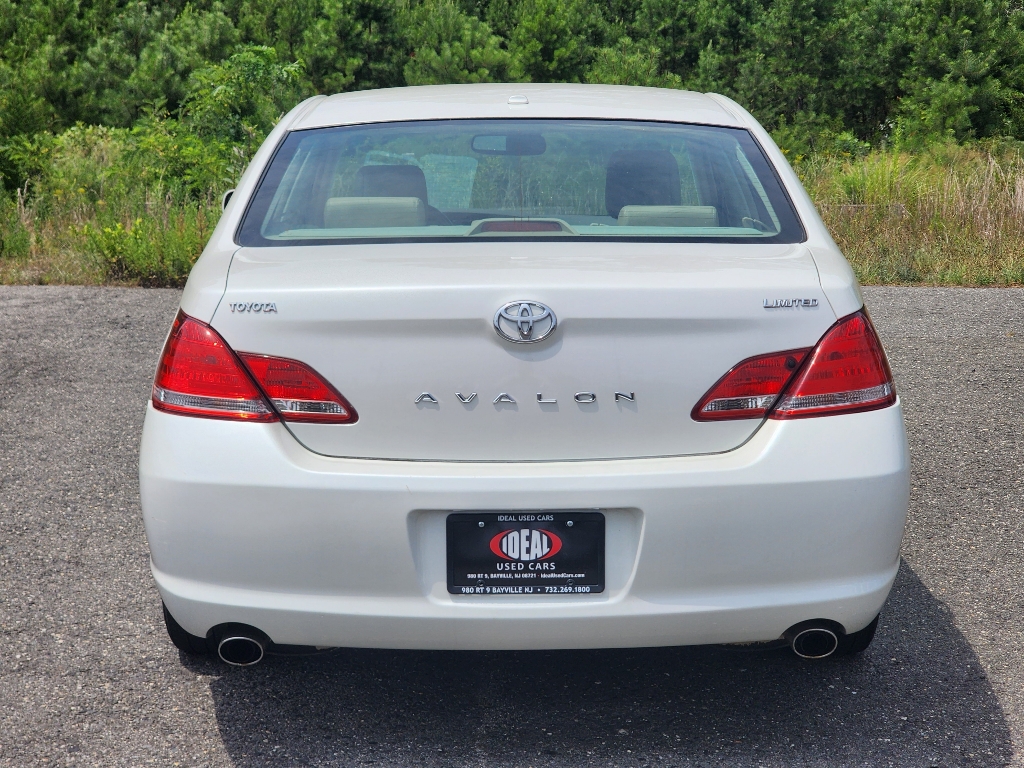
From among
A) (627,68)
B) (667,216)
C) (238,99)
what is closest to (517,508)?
(667,216)

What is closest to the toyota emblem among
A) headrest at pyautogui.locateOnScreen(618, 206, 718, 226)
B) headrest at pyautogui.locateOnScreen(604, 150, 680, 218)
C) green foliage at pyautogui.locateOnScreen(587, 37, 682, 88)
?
headrest at pyautogui.locateOnScreen(618, 206, 718, 226)

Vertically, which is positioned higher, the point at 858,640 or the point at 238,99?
the point at 858,640

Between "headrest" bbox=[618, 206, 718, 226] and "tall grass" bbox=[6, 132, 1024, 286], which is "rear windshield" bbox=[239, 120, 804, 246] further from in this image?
"tall grass" bbox=[6, 132, 1024, 286]

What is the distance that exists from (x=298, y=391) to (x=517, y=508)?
51 centimetres

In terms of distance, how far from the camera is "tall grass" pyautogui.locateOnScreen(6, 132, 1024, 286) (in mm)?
9125

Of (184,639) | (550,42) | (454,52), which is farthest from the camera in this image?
(550,42)

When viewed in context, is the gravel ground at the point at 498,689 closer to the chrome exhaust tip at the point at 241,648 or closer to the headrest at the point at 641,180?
the chrome exhaust tip at the point at 241,648

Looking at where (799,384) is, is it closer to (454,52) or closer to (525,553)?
(525,553)

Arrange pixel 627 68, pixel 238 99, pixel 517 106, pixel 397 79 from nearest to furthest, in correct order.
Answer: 1. pixel 517 106
2. pixel 238 99
3. pixel 627 68
4. pixel 397 79

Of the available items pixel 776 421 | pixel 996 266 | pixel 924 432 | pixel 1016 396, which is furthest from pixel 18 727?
pixel 996 266

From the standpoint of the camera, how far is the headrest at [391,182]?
283cm

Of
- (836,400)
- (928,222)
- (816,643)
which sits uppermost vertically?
(836,400)

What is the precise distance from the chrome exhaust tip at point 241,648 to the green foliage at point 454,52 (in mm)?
19808

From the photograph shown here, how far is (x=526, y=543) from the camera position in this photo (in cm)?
210
